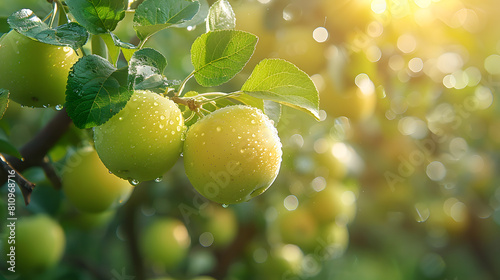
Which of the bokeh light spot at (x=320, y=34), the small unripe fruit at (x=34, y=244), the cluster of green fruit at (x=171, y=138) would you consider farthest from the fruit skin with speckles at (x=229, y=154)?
the small unripe fruit at (x=34, y=244)

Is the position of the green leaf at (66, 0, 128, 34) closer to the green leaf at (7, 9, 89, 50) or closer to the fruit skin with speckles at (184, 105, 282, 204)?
the green leaf at (7, 9, 89, 50)

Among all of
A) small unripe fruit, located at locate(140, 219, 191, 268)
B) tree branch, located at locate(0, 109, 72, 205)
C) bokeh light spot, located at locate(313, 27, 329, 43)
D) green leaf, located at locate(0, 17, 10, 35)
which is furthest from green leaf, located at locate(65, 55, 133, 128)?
small unripe fruit, located at locate(140, 219, 191, 268)

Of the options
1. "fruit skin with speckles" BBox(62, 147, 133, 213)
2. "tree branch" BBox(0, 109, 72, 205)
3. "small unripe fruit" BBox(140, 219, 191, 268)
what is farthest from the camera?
"small unripe fruit" BBox(140, 219, 191, 268)

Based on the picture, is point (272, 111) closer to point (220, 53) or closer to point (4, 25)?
point (220, 53)

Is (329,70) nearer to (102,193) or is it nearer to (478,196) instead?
(102,193)

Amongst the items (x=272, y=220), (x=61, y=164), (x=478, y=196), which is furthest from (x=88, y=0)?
(x=478, y=196)
